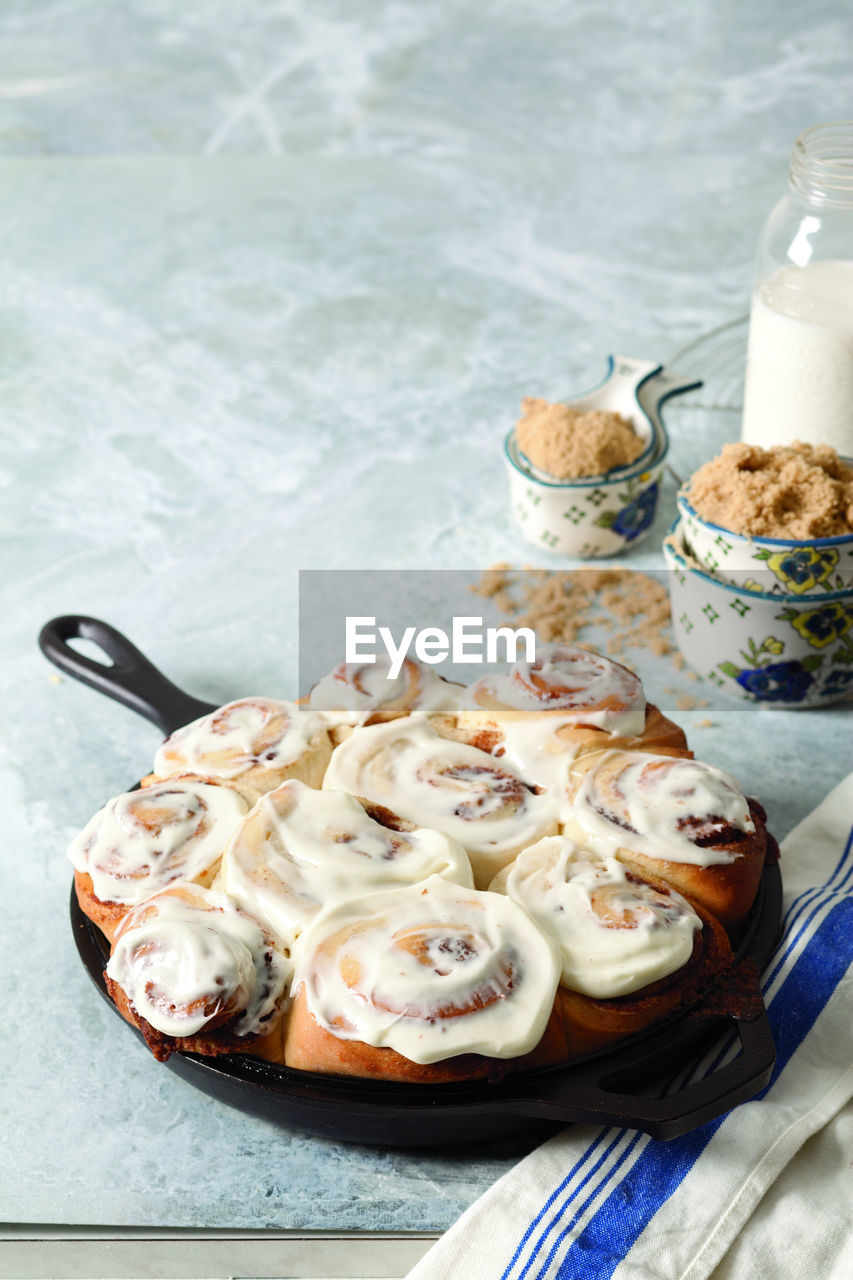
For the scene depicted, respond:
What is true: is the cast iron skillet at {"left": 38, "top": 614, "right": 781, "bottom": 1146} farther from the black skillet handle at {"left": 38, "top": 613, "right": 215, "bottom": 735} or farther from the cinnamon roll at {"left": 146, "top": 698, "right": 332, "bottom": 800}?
the black skillet handle at {"left": 38, "top": 613, "right": 215, "bottom": 735}

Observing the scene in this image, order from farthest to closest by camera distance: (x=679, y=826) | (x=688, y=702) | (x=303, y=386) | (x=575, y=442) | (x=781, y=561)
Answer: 1. (x=303, y=386)
2. (x=575, y=442)
3. (x=688, y=702)
4. (x=781, y=561)
5. (x=679, y=826)

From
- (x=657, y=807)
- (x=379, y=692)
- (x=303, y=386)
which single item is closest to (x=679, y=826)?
(x=657, y=807)

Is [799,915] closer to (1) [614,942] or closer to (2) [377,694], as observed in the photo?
(1) [614,942]

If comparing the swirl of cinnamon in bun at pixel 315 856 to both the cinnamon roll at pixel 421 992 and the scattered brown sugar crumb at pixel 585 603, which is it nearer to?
the cinnamon roll at pixel 421 992

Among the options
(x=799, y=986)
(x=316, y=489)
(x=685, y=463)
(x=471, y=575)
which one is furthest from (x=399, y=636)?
(x=799, y=986)

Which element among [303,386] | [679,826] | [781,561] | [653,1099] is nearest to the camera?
[653,1099]

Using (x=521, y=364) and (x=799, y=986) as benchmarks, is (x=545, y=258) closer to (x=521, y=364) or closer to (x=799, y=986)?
(x=521, y=364)
